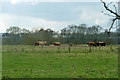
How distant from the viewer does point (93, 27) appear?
209ft

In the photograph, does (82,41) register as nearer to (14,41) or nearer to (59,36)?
(59,36)

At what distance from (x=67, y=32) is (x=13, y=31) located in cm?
1631

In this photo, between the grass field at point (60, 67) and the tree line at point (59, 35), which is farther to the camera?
the tree line at point (59, 35)

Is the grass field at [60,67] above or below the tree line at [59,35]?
below

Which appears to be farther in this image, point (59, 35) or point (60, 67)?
point (59, 35)

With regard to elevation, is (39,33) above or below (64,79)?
above

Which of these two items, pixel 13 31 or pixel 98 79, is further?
pixel 13 31

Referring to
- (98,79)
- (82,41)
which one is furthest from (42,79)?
(82,41)

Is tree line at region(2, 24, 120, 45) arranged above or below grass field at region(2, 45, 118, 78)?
above

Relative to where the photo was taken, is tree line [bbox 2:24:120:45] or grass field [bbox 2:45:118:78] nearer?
grass field [bbox 2:45:118:78]

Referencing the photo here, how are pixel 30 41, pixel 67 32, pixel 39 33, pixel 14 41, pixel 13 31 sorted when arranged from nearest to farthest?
pixel 30 41, pixel 14 41, pixel 39 33, pixel 13 31, pixel 67 32

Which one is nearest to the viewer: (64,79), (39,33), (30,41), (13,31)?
(64,79)

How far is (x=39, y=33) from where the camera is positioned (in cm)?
5466

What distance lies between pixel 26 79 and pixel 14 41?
44.0 metres
